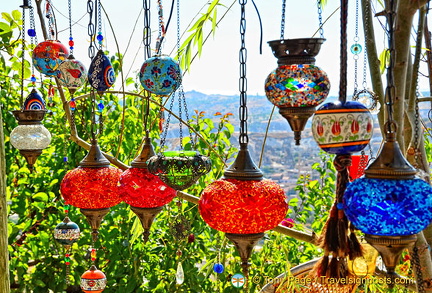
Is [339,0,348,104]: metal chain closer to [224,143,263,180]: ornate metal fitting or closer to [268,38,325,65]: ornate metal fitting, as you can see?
[268,38,325,65]: ornate metal fitting

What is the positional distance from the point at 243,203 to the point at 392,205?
339 mm

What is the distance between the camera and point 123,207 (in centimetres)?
309

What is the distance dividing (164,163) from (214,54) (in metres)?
0.82

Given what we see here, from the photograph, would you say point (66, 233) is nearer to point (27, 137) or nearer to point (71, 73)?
point (27, 137)

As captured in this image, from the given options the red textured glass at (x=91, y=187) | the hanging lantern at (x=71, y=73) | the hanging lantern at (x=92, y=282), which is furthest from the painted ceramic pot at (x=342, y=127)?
the hanging lantern at (x=92, y=282)

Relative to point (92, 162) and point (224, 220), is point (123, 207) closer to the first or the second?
point (92, 162)

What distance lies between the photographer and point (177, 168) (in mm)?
1496

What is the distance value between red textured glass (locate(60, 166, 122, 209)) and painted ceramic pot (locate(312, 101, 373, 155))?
24.7 inches

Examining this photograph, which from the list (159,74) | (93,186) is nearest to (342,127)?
(159,74)

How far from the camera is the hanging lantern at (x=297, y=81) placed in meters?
1.31

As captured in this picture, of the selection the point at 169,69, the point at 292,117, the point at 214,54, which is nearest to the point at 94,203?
the point at 169,69

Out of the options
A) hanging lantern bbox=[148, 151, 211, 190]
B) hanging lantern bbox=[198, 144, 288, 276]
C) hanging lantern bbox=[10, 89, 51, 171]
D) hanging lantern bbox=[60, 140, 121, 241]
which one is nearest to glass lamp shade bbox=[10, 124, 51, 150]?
hanging lantern bbox=[10, 89, 51, 171]

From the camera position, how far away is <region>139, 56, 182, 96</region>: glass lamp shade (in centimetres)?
160

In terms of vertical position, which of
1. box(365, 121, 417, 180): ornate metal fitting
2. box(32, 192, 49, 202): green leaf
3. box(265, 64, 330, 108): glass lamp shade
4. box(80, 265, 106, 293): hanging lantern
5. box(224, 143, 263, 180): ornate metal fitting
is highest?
box(265, 64, 330, 108): glass lamp shade
